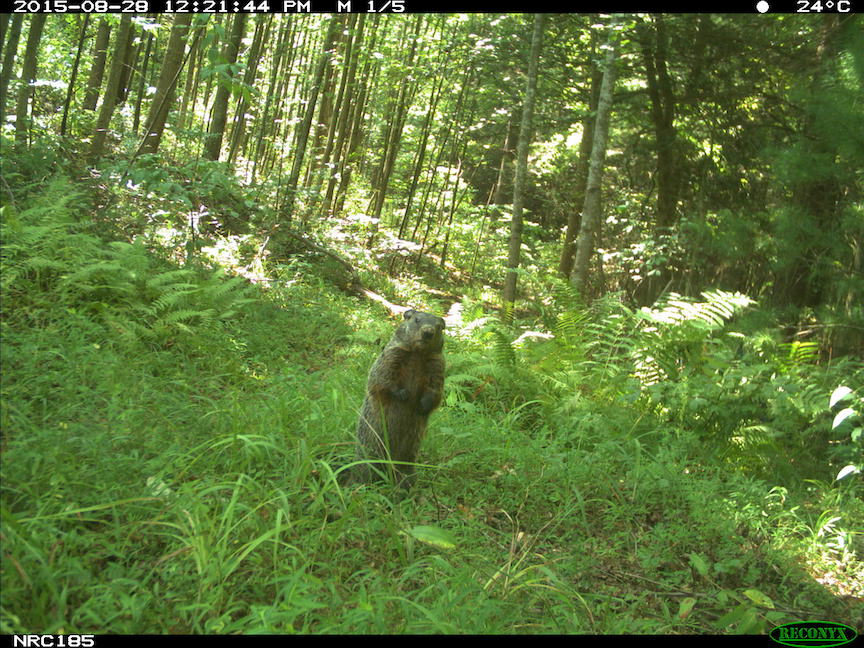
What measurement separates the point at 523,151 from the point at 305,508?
8524mm

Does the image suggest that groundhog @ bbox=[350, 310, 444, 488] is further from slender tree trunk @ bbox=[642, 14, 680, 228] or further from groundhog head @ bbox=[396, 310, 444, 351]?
slender tree trunk @ bbox=[642, 14, 680, 228]

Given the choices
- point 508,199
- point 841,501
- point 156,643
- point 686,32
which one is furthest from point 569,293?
point 508,199

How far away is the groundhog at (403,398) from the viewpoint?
4.15 metres

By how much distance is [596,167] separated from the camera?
9469mm

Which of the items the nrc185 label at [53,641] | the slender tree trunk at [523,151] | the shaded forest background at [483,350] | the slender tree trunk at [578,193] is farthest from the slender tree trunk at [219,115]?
the nrc185 label at [53,641]

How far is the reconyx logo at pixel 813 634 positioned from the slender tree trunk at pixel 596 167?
20.5 feet

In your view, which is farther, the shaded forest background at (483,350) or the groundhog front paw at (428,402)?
the groundhog front paw at (428,402)

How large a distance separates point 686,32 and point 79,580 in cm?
1143

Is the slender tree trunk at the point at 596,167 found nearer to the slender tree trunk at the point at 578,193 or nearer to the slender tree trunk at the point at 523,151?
the slender tree trunk at the point at 523,151

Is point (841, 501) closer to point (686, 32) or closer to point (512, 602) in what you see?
point (512, 602)

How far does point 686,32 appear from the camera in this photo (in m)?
10.0

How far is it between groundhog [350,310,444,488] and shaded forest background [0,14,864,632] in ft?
1.07

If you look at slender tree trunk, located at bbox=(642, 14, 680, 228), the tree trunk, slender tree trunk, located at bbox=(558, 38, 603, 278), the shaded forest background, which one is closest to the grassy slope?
the shaded forest background

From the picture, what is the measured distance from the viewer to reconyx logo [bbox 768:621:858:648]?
10.4ft
